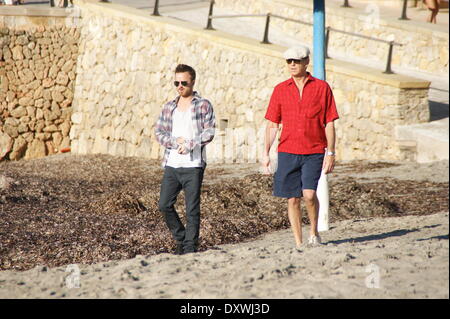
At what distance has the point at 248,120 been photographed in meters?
14.4

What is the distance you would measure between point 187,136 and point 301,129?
2.81ft

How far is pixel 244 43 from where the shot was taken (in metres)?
14.5

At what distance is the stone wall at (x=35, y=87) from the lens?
17.5 metres

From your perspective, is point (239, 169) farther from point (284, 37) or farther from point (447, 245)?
point (447, 245)

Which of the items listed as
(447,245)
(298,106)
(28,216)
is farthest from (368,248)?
(28,216)

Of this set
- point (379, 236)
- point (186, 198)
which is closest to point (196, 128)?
point (186, 198)

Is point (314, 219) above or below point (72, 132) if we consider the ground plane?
above

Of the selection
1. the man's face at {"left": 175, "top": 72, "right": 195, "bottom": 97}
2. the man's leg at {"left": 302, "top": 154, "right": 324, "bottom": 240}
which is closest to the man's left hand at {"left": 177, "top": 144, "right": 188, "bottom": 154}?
the man's face at {"left": 175, "top": 72, "right": 195, "bottom": 97}

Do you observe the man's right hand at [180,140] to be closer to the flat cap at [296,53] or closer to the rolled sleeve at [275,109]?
the rolled sleeve at [275,109]

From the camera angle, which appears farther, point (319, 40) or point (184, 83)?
point (319, 40)

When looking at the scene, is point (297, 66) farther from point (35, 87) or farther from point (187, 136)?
point (35, 87)

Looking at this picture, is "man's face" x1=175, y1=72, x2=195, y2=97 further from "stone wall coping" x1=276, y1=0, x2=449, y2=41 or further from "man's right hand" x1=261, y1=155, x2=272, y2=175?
"stone wall coping" x1=276, y1=0, x2=449, y2=41
